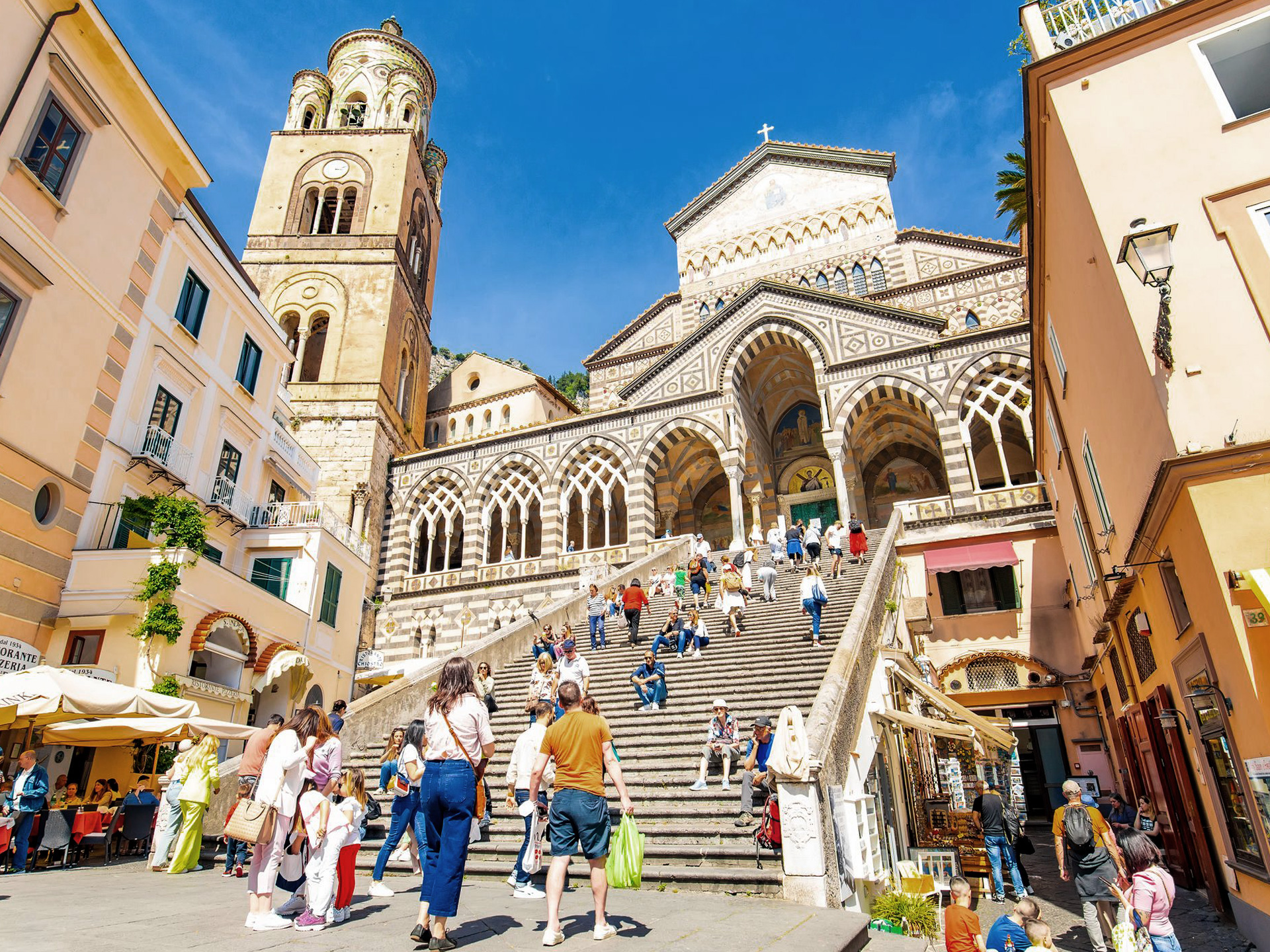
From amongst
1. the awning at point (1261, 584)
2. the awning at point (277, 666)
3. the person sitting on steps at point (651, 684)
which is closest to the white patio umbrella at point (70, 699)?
the awning at point (277, 666)

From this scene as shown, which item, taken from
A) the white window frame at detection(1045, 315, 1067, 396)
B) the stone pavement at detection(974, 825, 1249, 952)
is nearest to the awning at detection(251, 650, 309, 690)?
the stone pavement at detection(974, 825, 1249, 952)

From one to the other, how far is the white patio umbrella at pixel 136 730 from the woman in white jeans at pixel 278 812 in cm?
516

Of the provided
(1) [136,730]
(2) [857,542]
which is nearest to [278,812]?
(1) [136,730]

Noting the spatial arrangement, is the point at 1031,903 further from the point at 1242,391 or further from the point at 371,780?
the point at 371,780

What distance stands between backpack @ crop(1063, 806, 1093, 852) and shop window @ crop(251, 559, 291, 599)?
16.5 metres

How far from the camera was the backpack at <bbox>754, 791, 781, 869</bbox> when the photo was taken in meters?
6.59

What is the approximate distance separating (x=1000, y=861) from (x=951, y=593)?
1055 cm

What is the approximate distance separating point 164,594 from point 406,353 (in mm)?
20905

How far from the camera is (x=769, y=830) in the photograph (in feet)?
21.7

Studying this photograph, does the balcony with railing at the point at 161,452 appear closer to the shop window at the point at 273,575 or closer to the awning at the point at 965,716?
the shop window at the point at 273,575

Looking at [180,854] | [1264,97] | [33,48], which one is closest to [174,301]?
[33,48]

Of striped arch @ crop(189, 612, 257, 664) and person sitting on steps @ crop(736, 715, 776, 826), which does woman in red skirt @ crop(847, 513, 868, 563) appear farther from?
striped arch @ crop(189, 612, 257, 664)

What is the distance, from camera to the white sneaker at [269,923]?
15.4 feet

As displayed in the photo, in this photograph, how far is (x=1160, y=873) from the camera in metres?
5.96
